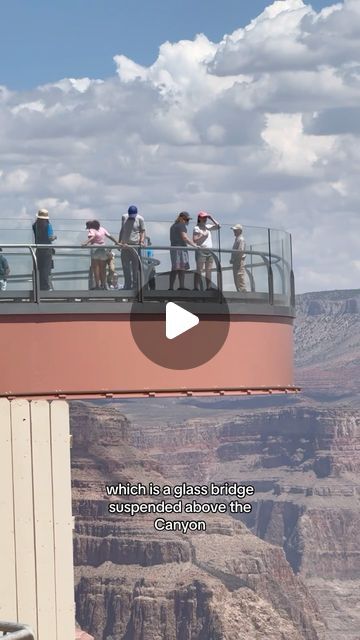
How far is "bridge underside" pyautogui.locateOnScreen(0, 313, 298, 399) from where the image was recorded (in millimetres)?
14258

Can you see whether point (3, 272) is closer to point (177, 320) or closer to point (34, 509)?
point (177, 320)

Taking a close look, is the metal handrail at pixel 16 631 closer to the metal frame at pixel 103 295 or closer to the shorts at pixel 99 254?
the metal frame at pixel 103 295

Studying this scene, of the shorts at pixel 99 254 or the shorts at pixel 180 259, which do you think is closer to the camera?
the shorts at pixel 99 254

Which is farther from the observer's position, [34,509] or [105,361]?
[105,361]

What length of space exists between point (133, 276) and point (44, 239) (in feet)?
3.49

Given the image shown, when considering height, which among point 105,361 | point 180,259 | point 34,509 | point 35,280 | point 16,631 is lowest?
point 16,631

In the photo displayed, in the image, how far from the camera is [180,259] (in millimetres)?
15641

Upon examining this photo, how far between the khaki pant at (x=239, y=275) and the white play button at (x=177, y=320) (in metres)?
1.12

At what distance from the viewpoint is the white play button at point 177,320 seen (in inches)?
579

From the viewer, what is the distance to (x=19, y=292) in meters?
14.4

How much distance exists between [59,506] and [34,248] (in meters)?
3.91

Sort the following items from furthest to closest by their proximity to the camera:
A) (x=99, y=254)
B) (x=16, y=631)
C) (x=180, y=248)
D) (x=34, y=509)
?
(x=180, y=248), (x=99, y=254), (x=34, y=509), (x=16, y=631)

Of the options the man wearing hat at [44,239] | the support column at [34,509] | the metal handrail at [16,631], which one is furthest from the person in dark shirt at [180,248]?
the metal handrail at [16,631]

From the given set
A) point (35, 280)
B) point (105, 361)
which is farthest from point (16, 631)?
point (35, 280)
